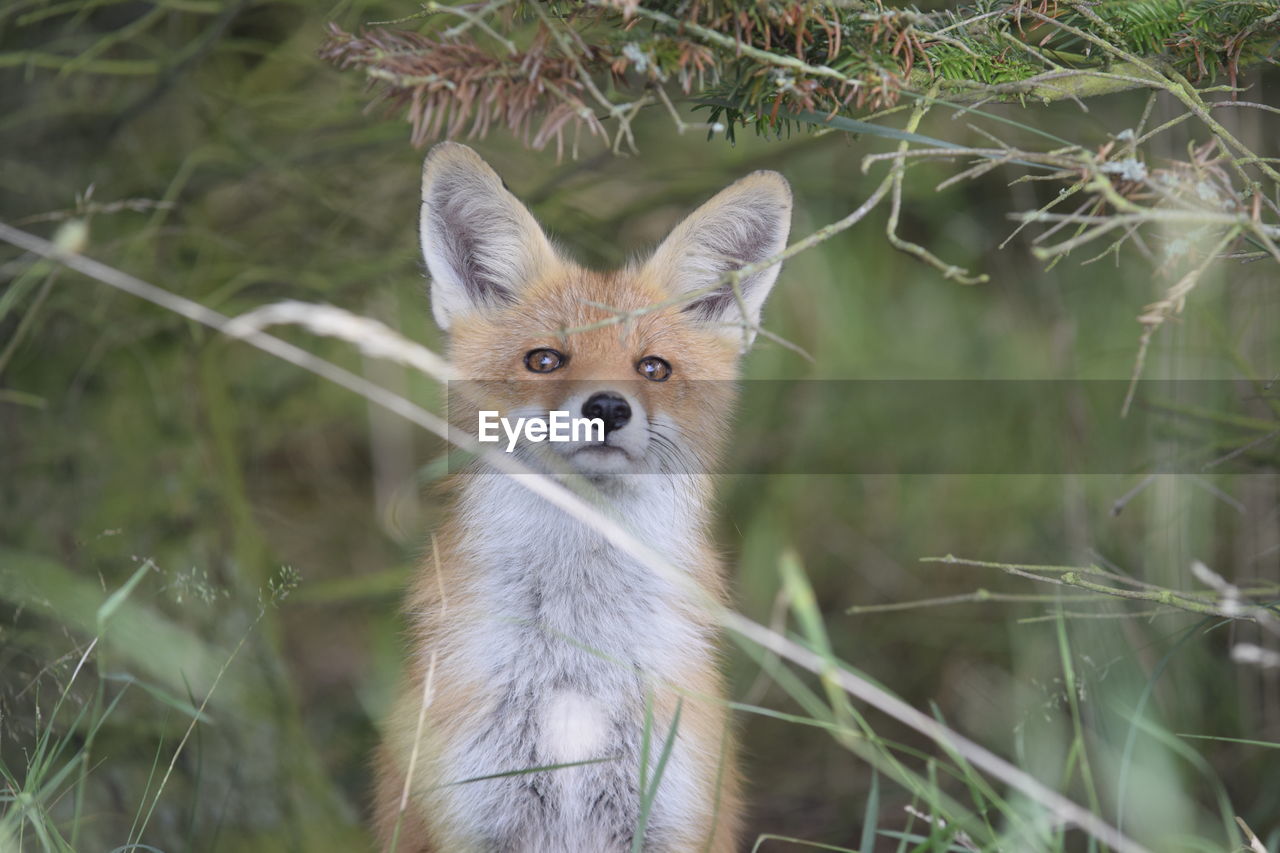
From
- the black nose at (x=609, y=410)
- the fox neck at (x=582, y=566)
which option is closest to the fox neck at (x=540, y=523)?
the fox neck at (x=582, y=566)

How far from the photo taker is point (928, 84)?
7.52 ft

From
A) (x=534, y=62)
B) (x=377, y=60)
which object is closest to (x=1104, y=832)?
(x=534, y=62)

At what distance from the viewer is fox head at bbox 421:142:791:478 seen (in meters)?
2.52

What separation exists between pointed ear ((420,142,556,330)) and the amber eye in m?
0.51

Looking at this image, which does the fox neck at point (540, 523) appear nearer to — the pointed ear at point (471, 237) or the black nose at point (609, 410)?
the black nose at point (609, 410)

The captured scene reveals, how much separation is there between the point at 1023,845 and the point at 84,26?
14.8 feet

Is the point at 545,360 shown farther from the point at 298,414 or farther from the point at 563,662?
the point at 298,414

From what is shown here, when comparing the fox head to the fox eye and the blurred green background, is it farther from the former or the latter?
the blurred green background

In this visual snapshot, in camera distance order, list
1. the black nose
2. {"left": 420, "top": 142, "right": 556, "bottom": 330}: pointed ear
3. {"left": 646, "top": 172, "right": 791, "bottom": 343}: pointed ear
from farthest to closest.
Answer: {"left": 646, "top": 172, "right": 791, "bottom": 343}: pointed ear
{"left": 420, "top": 142, "right": 556, "bottom": 330}: pointed ear
the black nose

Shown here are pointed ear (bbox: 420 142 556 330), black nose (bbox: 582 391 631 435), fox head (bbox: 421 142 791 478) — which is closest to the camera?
black nose (bbox: 582 391 631 435)

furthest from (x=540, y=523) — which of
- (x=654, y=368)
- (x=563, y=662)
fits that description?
(x=654, y=368)

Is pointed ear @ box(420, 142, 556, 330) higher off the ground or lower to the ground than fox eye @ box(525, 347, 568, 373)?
higher

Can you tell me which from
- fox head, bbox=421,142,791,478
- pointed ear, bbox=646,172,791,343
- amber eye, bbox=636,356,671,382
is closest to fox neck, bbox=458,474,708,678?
fox head, bbox=421,142,791,478

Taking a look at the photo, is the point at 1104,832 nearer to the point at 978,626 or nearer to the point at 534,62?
the point at 534,62
